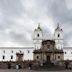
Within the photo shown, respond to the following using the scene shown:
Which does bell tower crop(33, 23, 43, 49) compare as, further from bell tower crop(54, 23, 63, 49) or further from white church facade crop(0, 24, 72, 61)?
bell tower crop(54, 23, 63, 49)

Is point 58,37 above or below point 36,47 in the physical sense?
above

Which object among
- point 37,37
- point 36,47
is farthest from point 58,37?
point 36,47

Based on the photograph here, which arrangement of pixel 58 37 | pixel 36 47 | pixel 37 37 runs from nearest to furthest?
pixel 36 47
pixel 58 37
pixel 37 37

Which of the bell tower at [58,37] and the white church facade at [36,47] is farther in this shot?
the white church facade at [36,47]

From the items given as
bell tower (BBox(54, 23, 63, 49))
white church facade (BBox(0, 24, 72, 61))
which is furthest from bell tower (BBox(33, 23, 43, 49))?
bell tower (BBox(54, 23, 63, 49))

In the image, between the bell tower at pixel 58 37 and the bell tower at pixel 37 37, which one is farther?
the bell tower at pixel 37 37

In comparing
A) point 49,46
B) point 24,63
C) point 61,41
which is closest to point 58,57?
point 49,46

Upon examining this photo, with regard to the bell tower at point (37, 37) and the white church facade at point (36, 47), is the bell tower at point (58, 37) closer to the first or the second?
the white church facade at point (36, 47)

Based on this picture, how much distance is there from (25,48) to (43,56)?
14.3 m

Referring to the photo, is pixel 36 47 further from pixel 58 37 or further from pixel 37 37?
pixel 58 37

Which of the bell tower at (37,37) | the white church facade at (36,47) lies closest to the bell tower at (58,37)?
the white church facade at (36,47)

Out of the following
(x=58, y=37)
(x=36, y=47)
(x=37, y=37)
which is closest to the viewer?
(x=36, y=47)

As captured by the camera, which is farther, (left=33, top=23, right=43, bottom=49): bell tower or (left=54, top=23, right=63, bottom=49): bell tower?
(left=33, top=23, right=43, bottom=49): bell tower

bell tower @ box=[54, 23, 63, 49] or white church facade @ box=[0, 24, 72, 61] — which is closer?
bell tower @ box=[54, 23, 63, 49]
